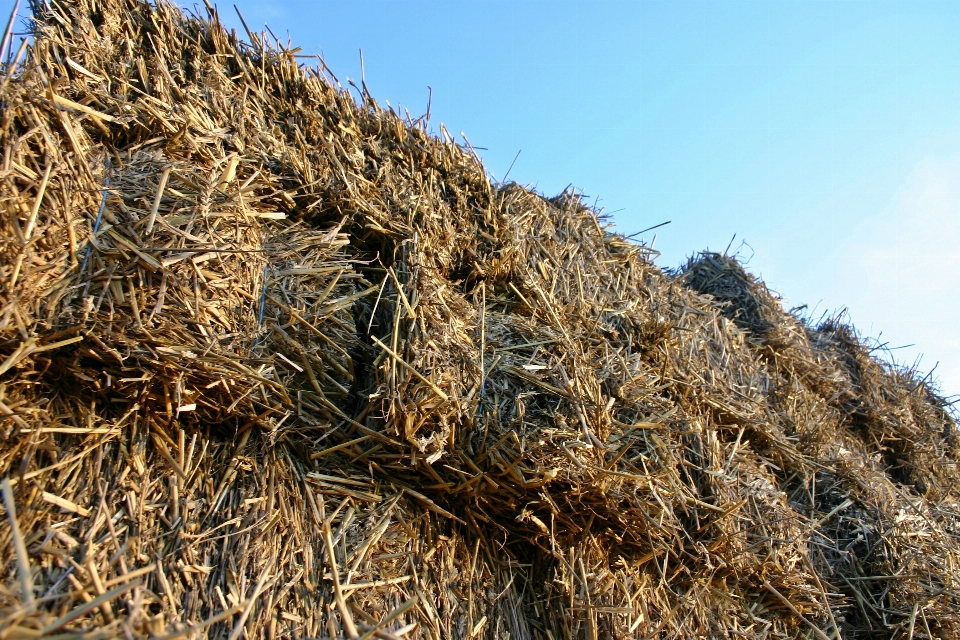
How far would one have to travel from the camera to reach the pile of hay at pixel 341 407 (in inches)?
72.2

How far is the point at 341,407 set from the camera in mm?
2418

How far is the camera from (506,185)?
11.3 ft

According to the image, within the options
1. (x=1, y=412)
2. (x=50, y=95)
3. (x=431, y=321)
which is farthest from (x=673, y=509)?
(x=50, y=95)

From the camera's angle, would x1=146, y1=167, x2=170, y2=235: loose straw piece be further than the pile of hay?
Yes

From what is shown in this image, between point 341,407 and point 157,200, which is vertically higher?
point 157,200

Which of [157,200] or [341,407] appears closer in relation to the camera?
[157,200]

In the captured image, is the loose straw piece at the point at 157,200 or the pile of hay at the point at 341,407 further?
the loose straw piece at the point at 157,200

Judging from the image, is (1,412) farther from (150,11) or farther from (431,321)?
(150,11)

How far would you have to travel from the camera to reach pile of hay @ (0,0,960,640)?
6.01 ft

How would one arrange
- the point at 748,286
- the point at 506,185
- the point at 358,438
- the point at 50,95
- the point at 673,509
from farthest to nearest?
the point at 748,286 → the point at 506,185 → the point at 673,509 → the point at 358,438 → the point at 50,95

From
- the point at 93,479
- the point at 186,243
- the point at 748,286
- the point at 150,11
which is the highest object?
the point at 748,286

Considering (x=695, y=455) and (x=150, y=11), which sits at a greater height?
(x=150, y=11)

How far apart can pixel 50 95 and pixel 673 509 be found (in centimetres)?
254

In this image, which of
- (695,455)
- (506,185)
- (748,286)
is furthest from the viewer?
(748,286)
